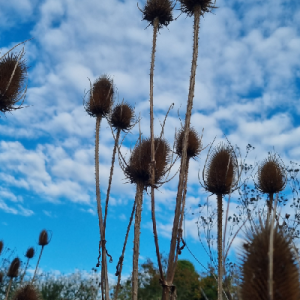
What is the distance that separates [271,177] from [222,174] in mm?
1647

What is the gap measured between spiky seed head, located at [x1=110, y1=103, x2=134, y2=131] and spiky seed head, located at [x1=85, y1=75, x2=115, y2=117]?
0.50 feet

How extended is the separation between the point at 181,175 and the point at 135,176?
144 cm

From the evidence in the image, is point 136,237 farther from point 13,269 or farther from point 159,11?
point 13,269

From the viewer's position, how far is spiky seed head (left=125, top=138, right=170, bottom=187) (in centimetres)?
506

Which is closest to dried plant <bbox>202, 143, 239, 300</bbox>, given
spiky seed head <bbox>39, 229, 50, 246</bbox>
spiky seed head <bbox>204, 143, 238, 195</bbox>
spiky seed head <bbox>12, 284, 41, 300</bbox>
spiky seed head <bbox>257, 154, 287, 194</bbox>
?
spiky seed head <bbox>204, 143, 238, 195</bbox>

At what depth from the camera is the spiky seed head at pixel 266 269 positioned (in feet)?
5.55

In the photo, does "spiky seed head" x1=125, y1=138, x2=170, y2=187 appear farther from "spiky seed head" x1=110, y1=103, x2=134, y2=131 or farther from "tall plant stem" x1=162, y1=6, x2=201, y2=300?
"spiky seed head" x1=110, y1=103, x2=134, y2=131

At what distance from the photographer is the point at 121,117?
6.73m

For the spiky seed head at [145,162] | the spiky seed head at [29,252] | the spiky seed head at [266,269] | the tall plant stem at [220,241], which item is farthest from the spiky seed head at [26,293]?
the spiky seed head at [266,269]

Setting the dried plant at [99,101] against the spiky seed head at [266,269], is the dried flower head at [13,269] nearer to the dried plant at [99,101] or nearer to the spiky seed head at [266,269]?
the dried plant at [99,101]

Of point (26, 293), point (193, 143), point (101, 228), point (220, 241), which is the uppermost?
point (193, 143)

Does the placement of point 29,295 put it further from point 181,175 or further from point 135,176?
point 181,175

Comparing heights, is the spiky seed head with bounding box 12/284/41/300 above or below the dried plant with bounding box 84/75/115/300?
below

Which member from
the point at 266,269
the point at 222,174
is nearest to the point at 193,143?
the point at 222,174
